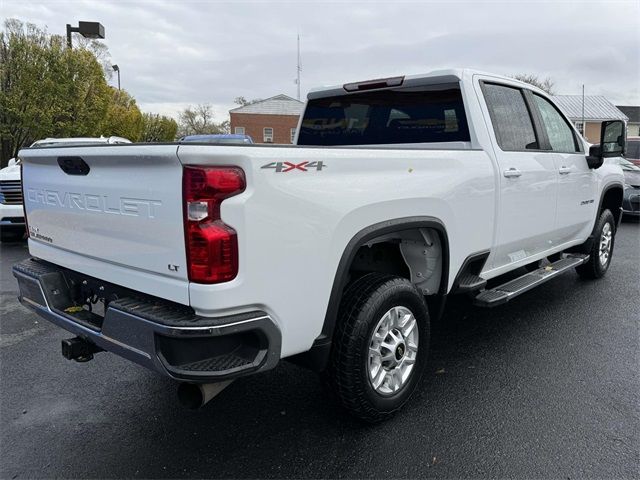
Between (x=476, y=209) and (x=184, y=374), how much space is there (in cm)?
223

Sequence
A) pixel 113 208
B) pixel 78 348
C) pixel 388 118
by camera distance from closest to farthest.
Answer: pixel 113 208, pixel 78 348, pixel 388 118

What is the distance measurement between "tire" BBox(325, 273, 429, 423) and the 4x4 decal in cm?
79

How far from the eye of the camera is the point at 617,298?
5512 mm

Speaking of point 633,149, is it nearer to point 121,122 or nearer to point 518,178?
point 518,178

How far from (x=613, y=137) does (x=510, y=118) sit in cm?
173

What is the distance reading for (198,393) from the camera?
2412mm

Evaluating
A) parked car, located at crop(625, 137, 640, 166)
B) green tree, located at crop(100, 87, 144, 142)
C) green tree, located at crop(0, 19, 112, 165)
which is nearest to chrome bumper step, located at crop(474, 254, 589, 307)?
parked car, located at crop(625, 137, 640, 166)

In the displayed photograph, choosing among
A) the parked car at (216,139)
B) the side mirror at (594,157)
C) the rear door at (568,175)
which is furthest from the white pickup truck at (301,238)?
the side mirror at (594,157)

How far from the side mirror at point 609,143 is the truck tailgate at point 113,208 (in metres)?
4.42

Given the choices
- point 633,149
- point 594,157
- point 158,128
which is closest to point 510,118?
point 594,157

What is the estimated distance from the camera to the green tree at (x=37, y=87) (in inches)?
658

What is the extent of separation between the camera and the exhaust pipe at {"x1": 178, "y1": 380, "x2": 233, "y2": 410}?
240cm

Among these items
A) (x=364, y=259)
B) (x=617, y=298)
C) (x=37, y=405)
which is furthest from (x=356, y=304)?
(x=617, y=298)

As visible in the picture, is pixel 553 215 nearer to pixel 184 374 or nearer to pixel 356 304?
pixel 356 304
